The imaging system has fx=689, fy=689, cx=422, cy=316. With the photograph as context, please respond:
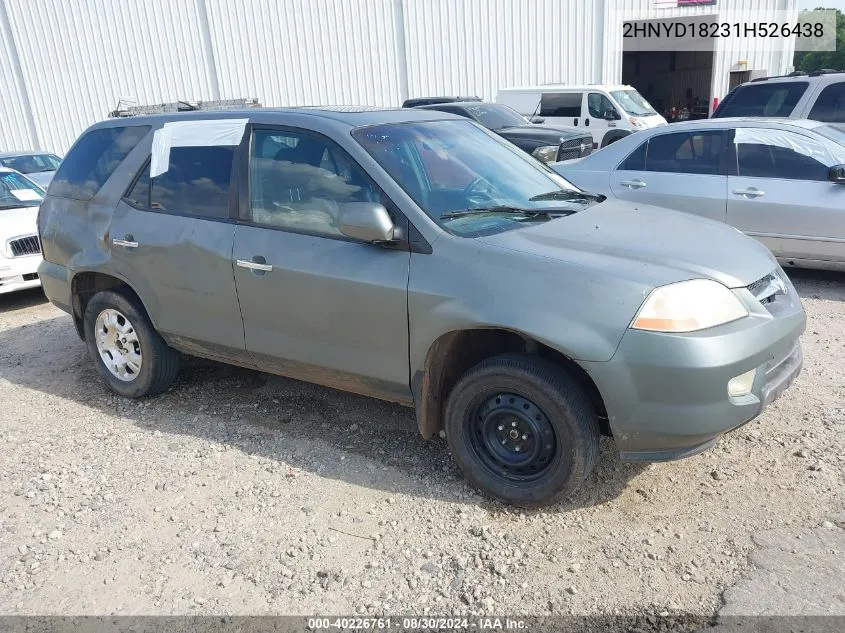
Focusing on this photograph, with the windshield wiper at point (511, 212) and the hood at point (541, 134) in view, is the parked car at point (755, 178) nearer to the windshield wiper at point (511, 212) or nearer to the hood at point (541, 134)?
the windshield wiper at point (511, 212)

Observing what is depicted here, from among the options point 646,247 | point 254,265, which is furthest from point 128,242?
point 646,247

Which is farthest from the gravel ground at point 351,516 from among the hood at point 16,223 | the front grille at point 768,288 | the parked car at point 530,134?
the parked car at point 530,134

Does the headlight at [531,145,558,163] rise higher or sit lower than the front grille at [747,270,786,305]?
lower

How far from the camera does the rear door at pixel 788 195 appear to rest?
20.3 ft

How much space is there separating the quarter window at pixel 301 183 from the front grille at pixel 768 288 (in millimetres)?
1868

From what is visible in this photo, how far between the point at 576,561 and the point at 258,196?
2551 mm

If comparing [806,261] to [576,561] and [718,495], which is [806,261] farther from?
[576,561]

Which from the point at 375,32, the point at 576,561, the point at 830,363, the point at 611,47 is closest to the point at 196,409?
the point at 576,561

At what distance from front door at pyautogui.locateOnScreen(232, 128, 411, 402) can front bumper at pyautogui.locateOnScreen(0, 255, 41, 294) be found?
473 cm

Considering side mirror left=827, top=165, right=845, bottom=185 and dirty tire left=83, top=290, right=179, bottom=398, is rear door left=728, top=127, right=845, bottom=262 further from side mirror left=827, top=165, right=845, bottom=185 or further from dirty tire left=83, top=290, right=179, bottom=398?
dirty tire left=83, top=290, right=179, bottom=398

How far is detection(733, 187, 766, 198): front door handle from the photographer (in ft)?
21.2

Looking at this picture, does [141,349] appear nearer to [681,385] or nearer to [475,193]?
[475,193]

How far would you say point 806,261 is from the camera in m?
6.39

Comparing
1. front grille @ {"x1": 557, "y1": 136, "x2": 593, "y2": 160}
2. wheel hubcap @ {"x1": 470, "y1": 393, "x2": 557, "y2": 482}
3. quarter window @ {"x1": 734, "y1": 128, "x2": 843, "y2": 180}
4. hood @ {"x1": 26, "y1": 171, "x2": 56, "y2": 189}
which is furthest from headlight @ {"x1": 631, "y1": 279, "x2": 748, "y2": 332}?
hood @ {"x1": 26, "y1": 171, "x2": 56, "y2": 189}
